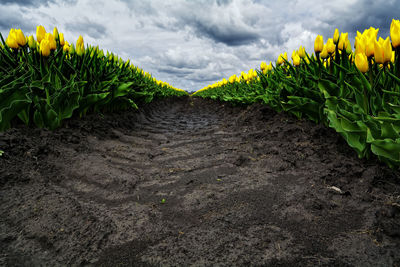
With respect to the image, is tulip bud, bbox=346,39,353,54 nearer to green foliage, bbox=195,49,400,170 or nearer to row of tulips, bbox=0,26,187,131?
green foliage, bbox=195,49,400,170

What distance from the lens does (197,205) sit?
183cm

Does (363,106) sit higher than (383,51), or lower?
lower

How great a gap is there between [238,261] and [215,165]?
1420 mm

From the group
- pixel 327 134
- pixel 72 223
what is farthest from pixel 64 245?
pixel 327 134

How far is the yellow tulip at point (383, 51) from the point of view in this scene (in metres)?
1.91

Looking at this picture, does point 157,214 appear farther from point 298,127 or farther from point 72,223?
point 298,127

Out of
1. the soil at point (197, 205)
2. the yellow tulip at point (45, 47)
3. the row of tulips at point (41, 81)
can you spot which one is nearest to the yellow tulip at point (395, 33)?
the soil at point (197, 205)

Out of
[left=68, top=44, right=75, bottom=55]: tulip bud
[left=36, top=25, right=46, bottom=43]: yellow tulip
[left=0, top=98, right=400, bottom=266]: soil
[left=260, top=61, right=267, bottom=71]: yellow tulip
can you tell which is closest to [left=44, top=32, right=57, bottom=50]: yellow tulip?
[left=36, top=25, right=46, bottom=43]: yellow tulip

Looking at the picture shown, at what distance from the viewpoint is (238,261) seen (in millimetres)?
1256

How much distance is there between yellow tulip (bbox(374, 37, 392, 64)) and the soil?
843mm

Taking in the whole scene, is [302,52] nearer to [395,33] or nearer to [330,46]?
[330,46]

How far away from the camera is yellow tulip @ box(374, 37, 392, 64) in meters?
1.91

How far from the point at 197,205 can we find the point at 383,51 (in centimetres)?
184

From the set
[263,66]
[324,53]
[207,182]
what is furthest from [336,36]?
[263,66]
